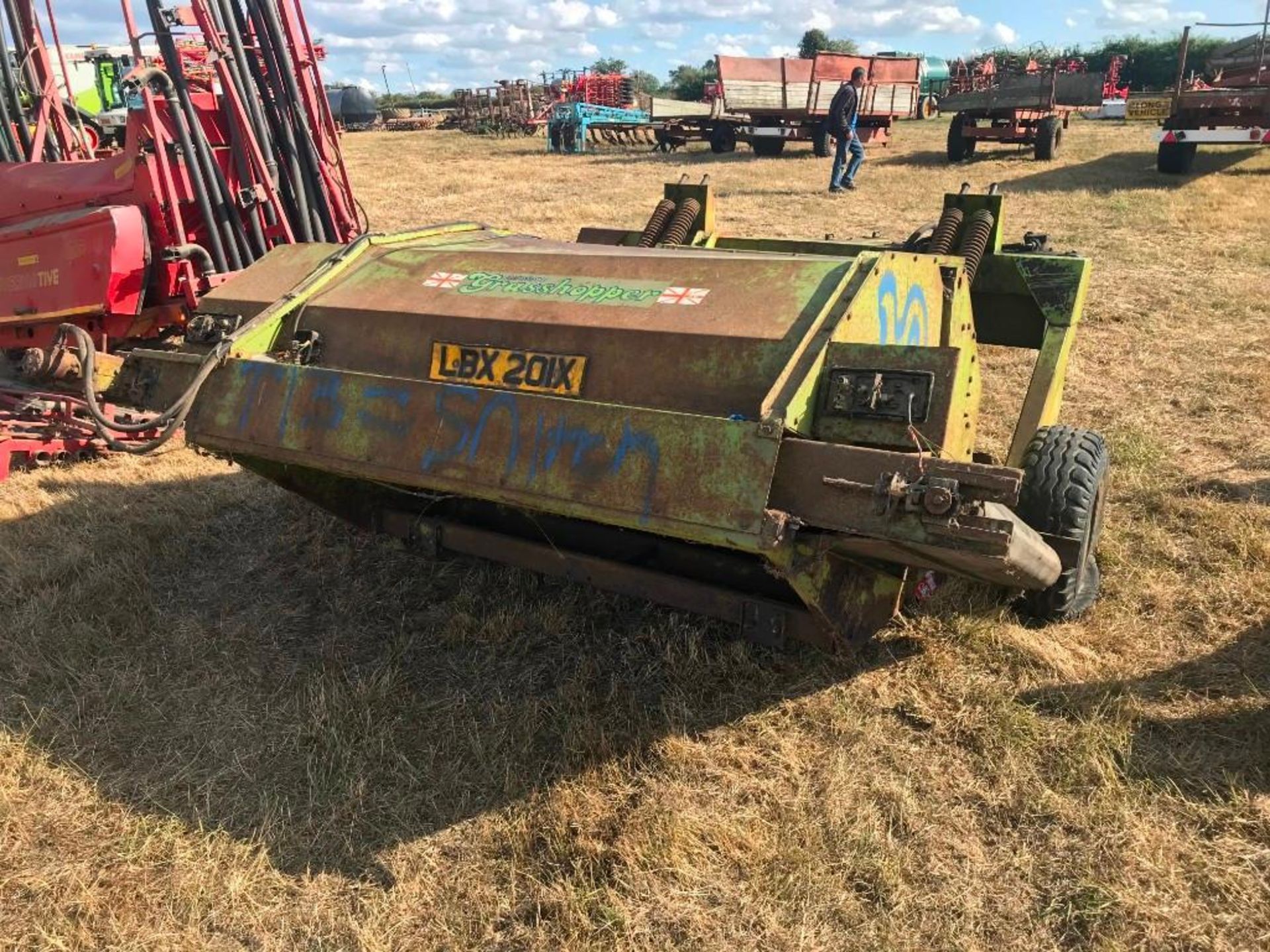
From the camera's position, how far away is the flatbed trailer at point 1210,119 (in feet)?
41.1

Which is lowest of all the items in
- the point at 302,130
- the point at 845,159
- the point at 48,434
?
the point at 48,434

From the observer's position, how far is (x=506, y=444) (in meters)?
2.50

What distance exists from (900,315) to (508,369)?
118 centimetres

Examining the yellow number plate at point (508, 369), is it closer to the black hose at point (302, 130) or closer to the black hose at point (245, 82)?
the black hose at point (245, 82)

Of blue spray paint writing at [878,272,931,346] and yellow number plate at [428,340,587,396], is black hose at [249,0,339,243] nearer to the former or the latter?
yellow number plate at [428,340,587,396]

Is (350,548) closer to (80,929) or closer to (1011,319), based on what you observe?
(80,929)

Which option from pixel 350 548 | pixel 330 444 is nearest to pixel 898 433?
pixel 330 444

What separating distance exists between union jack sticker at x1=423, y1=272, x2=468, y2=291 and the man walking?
37.5 ft

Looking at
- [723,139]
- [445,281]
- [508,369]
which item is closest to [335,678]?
[508,369]

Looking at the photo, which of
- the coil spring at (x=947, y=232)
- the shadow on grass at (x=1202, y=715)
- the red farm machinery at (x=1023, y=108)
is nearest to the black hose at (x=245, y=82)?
the coil spring at (x=947, y=232)

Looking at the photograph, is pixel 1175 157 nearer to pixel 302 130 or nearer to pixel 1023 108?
pixel 1023 108

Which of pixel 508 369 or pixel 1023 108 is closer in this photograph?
pixel 508 369

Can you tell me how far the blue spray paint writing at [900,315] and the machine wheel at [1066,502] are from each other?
58 centimetres

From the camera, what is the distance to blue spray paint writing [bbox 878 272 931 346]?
9.05 ft
